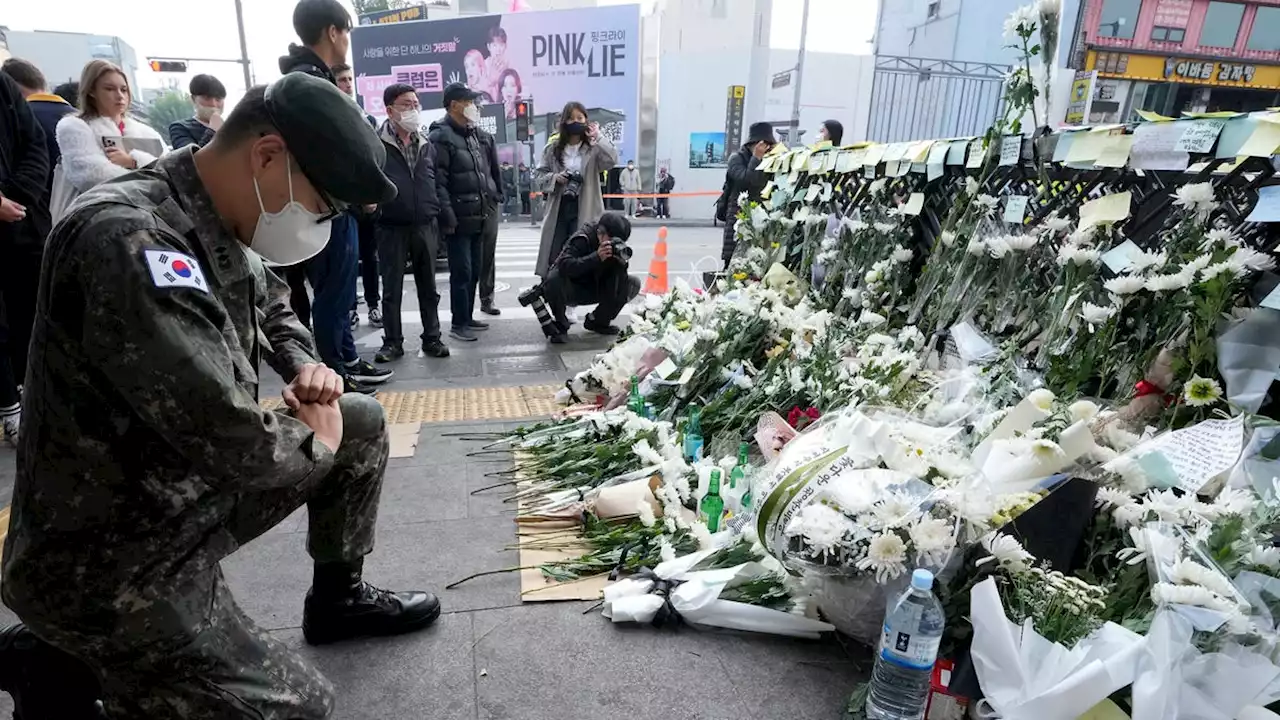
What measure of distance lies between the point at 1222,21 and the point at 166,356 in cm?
1898

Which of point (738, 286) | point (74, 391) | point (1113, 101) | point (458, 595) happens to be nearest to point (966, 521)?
point (458, 595)

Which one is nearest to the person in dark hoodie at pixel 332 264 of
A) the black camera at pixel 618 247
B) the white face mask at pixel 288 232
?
the black camera at pixel 618 247

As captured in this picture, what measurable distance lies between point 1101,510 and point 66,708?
8.31 ft

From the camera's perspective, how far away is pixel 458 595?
2334 mm

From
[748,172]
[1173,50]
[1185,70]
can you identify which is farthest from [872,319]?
[1185,70]

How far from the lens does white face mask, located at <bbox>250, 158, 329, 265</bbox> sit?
57.3 inches

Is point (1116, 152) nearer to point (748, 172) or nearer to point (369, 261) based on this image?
point (748, 172)

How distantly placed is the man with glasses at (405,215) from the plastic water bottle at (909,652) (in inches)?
159

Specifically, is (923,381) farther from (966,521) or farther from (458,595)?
(458,595)

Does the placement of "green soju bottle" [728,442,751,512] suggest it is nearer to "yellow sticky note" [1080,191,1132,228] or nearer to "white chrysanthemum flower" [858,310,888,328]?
"white chrysanthemum flower" [858,310,888,328]

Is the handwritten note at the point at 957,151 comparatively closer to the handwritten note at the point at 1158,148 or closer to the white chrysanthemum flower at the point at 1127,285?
the handwritten note at the point at 1158,148

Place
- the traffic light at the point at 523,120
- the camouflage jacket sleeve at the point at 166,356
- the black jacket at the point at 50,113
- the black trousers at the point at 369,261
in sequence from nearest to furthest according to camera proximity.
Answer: the camouflage jacket sleeve at the point at 166,356 < the black jacket at the point at 50,113 < the black trousers at the point at 369,261 < the traffic light at the point at 523,120

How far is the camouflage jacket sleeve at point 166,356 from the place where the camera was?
1154mm

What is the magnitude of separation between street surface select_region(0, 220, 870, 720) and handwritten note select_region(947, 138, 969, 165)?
2.49 m
